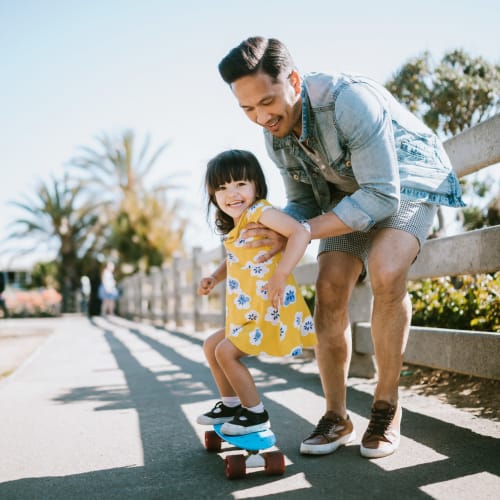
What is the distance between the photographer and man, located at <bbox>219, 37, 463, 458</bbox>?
2.31 meters

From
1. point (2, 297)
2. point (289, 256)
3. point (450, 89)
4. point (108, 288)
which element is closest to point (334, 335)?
point (289, 256)

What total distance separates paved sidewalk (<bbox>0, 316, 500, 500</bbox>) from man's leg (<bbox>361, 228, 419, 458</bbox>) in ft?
0.40

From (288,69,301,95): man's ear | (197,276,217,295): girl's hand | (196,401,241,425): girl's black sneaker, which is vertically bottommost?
(196,401,241,425): girl's black sneaker

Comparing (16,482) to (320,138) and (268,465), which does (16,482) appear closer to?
(268,465)

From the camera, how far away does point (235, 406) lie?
2574 millimetres

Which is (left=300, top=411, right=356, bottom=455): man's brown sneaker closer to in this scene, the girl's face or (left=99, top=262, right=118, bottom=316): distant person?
the girl's face

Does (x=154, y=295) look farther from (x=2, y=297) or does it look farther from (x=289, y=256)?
(x=289, y=256)

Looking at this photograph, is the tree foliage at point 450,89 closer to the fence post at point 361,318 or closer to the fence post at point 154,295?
the fence post at point 361,318

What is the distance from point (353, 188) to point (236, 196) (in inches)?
21.2

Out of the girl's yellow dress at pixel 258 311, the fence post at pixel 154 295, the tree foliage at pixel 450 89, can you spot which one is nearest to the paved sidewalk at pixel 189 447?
the girl's yellow dress at pixel 258 311

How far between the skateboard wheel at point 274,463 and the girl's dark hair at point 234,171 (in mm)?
1053

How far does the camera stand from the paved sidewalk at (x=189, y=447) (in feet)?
6.86

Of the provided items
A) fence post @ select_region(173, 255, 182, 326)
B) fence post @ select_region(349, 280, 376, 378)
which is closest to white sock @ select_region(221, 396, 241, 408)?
fence post @ select_region(349, 280, 376, 378)

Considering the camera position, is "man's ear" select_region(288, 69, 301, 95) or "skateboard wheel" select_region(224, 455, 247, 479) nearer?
"skateboard wheel" select_region(224, 455, 247, 479)
